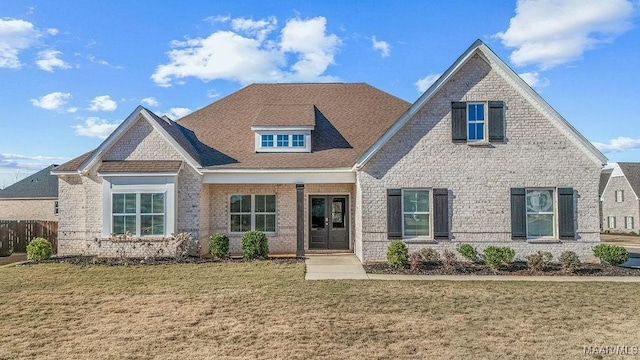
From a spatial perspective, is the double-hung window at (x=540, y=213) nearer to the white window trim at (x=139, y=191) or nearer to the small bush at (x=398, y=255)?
the small bush at (x=398, y=255)

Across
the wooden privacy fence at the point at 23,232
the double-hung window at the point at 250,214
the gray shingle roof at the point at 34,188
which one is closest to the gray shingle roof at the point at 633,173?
the double-hung window at the point at 250,214

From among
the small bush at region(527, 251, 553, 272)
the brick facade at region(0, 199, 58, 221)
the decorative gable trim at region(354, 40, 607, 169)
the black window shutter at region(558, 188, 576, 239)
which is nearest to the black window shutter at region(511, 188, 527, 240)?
the small bush at region(527, 251, 553, 272)

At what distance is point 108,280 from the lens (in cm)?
1111

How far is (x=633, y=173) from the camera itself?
38.6 meters

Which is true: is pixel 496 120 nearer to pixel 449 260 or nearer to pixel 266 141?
pixel 449 260

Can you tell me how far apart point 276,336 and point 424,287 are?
16.1 feet

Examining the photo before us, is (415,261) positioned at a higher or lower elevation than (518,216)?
lower

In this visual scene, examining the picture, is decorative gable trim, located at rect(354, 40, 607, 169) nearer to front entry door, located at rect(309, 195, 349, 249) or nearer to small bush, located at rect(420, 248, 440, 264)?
front entry door, located at rect(309, 195, 349, 249)

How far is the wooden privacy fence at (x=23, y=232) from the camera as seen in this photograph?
58.5 feet

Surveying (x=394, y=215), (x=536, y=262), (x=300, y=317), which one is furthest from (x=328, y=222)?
(x=300, y=317)

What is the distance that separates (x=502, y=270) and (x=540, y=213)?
2609 millimetres

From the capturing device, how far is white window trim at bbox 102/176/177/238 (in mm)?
14305

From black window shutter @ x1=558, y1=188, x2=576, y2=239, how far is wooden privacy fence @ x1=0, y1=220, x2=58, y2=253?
20.1 meters

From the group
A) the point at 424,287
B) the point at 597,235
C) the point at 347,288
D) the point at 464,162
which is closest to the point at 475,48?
the point at 464,162
